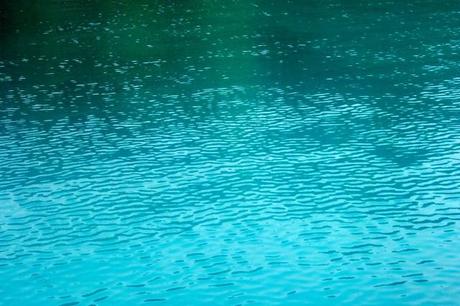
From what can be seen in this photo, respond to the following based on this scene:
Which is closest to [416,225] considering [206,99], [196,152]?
[196,152]

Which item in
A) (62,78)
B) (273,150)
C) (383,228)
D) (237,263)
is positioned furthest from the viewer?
(62,78)

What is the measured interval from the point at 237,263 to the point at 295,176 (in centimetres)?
747

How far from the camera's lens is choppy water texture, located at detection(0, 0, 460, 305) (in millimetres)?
21016

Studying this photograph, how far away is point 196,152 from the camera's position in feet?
103

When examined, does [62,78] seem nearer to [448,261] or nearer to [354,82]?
[354,82]

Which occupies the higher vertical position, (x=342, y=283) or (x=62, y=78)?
(x=62, y=78)

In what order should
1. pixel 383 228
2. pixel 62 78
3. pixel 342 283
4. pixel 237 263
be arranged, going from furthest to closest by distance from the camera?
1. pixel 62 78
2. pixel 383 228
3. pixel 237 263
4. pixel 342 283

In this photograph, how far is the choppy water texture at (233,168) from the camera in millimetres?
21016

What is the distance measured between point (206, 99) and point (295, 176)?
12.5 metres

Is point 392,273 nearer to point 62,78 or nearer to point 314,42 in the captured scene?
point 62,78

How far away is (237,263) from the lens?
21859mm

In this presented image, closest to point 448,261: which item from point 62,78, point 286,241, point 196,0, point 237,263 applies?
point 286,241

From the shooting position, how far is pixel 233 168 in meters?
29.5

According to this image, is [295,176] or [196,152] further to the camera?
[196,152]
